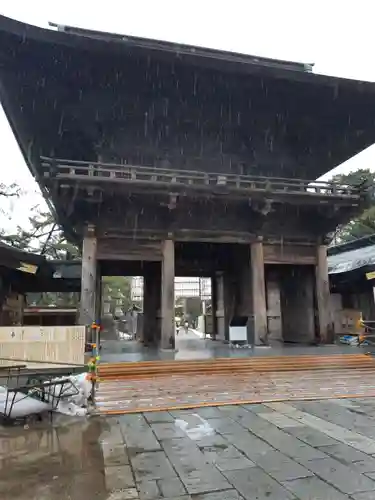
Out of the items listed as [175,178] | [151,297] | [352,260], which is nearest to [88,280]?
[175,178]

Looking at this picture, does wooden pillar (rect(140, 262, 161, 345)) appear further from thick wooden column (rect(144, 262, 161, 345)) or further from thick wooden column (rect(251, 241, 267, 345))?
thick wooden column (rect(251, 241, 267, 345))

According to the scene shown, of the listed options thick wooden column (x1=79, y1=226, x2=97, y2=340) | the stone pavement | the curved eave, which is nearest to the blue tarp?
the curved eave

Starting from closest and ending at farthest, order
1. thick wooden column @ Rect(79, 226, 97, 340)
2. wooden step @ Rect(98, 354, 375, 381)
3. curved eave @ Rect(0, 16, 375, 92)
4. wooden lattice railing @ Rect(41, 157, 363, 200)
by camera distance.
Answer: wooden step @ Rect(98, 354, 375, 381) → curved eave @ Rect(0, 16, 375, 92) → wooden lattice railing @ Rect(41, 157, 363, 200) → thick wooden column @ Rect(79, 226, 97, 340)

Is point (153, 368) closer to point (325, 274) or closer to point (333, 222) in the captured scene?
point (325, 274)

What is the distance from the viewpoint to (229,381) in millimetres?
8875

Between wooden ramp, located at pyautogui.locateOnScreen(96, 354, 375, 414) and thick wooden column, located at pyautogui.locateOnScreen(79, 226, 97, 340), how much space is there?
3067mm

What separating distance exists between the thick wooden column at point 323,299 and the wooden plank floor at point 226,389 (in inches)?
159

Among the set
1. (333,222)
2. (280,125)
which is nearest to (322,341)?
(333,222)

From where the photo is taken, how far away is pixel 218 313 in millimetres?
20188

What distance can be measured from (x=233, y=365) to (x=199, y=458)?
6.36m

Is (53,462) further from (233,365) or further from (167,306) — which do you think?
(167,306)

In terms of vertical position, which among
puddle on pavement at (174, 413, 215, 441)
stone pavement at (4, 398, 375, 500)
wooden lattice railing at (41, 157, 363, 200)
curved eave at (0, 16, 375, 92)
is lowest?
puddle on pavement at (174, 413, 215, 441)

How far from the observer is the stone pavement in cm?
327

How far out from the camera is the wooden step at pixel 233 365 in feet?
31.0
